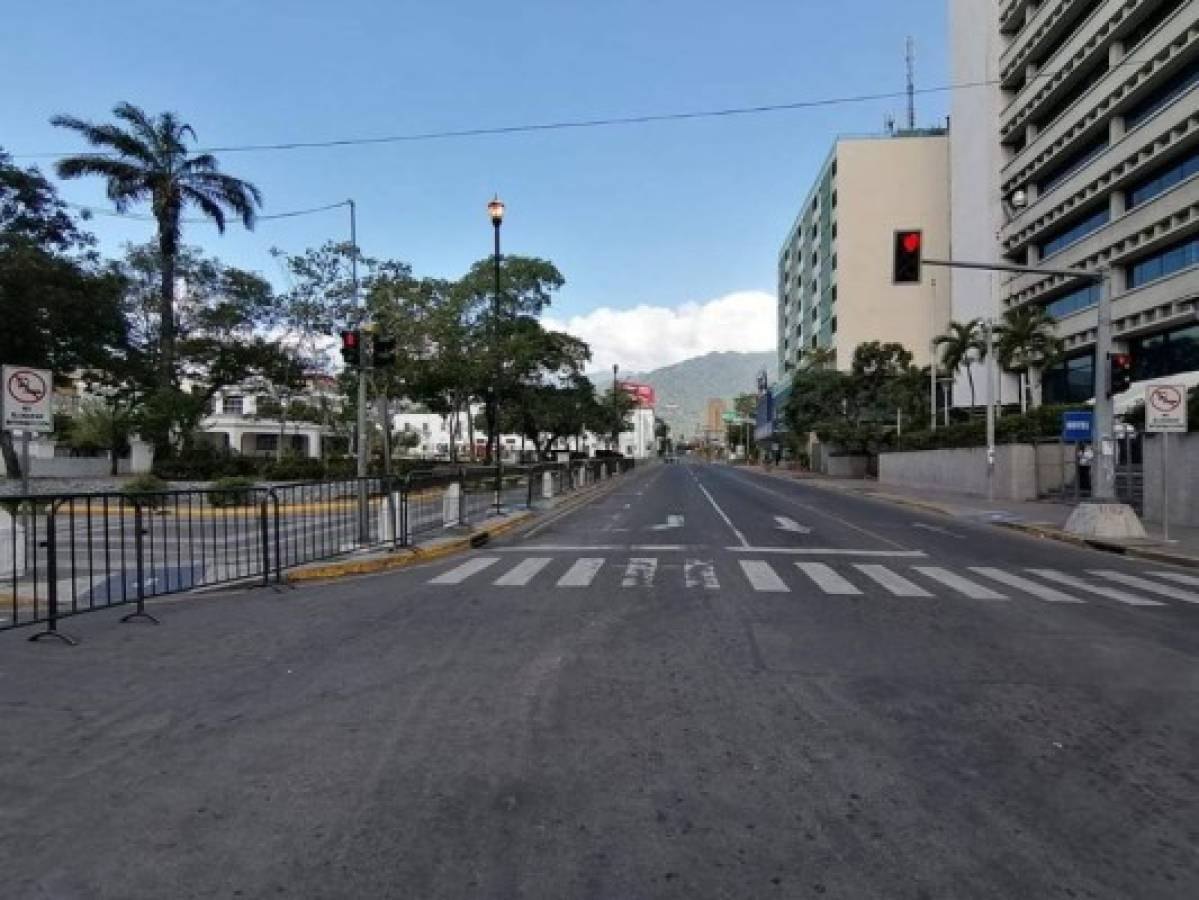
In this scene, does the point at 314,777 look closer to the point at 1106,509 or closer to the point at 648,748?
the point at 648,748

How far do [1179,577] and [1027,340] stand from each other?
37087 mm

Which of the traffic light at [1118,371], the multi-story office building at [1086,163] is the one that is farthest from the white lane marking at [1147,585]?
the multi-story office building at [1086,163]

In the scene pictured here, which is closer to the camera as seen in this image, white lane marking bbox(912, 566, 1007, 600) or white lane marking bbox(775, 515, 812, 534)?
white lane marking bbox(912, 566, 1007, 600)

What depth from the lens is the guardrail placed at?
9.20 metres

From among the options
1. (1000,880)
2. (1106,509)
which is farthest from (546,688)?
(1106,509)

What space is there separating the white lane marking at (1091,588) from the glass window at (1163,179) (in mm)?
31473

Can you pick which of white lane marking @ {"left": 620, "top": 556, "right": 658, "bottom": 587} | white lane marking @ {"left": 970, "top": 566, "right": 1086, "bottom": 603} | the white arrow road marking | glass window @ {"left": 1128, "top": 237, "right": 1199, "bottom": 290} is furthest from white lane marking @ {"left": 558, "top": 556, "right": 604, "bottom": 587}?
glass window @ {"left": 1128, "top": 237, "right": 1199, "bottom": 290}

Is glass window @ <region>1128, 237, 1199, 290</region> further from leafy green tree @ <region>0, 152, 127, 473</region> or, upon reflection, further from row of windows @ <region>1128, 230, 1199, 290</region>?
leafy green tree @ <region>0, 152, 127, 473</region>

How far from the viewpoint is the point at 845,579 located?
12.2 meters

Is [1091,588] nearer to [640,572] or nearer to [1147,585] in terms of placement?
[1147,585]

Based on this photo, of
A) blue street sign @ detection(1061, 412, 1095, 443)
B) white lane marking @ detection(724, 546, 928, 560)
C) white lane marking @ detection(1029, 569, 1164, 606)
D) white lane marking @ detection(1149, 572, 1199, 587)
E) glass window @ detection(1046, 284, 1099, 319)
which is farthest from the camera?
glass window @ detection(1046, 284, 1099, 319)

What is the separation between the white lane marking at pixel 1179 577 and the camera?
13.0 meters

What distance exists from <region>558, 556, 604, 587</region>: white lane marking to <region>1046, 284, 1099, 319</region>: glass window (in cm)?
4072

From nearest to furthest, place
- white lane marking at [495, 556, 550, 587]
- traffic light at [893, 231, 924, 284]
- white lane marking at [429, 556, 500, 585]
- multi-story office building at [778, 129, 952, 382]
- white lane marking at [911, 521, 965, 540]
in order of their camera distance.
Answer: white lane marking at [495, 556, 550, 587] < white lane marking at [429, 556, 500, 585] < traffic light at [893, 231, 924, 284] < white lane marking at [911, 521, 965, 540] < multi-story office building at [778, 129, 952, 382]
